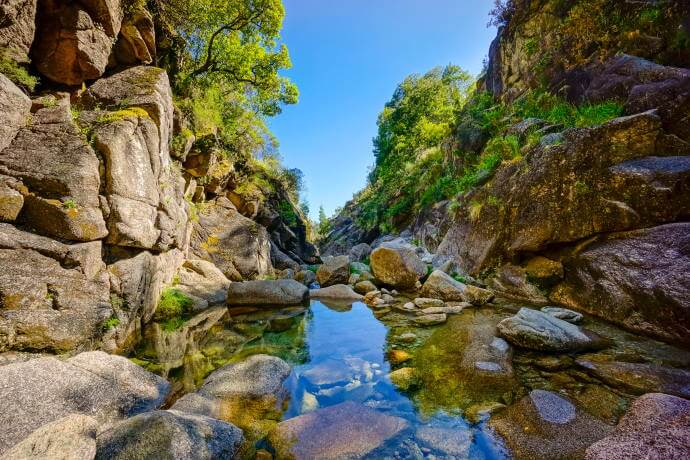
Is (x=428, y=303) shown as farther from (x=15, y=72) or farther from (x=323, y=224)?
(x=323, y=224)

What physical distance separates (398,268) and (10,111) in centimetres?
1047

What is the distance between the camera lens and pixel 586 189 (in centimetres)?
685

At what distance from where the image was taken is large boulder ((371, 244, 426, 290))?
10.5 metres

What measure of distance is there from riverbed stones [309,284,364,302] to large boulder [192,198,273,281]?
362 cm

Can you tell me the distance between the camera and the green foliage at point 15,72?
5715 millimetres

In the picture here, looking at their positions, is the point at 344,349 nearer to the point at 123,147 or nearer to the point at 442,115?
the point at 123,147

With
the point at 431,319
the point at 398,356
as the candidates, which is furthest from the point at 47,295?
the point at 431,319

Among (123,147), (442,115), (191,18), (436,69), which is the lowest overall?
(123,147)

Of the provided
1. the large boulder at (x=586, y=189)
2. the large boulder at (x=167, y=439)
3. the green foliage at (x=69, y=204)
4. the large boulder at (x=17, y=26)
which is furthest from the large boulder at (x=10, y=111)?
the large boulder at (x=586, y=189)

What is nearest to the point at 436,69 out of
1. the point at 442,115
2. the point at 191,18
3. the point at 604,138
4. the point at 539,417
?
the point at 442,115

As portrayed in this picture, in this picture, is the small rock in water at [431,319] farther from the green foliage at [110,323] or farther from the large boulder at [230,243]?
the large boulder at [230,243]

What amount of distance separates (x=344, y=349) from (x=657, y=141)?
27.1ft

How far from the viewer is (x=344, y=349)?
19.4 feet

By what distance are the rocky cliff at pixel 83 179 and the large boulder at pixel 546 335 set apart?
7.11 meters
